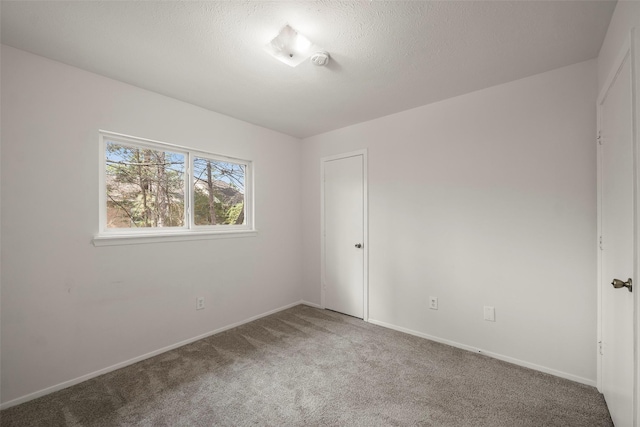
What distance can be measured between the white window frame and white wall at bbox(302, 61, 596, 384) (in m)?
1.54

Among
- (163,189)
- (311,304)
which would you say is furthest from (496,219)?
(163,189)

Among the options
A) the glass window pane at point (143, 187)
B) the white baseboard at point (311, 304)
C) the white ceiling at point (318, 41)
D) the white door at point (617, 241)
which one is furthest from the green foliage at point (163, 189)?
the white door at point (617, 241)

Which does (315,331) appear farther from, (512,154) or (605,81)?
(605,81)

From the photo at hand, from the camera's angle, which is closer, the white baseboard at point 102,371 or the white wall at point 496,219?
the white baseboard at point 102,371

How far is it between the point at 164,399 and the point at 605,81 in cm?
361

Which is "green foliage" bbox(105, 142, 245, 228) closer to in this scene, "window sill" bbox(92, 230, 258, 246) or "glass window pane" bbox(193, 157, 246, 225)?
"glass window pane" bbox(193, 157, 246, 225)

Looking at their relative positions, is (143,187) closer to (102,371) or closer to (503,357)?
(102,371)

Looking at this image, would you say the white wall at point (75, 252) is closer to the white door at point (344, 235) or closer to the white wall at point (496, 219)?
the white door at point (344, 235)

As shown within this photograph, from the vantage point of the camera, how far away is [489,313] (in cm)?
246

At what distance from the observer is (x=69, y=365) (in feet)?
6.75

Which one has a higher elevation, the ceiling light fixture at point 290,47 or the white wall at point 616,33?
the ceiling light fixture at point 290,47

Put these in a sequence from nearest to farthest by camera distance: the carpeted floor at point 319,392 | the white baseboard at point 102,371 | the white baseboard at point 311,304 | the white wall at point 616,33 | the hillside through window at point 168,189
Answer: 1. the white wall at point 616,33
2. the carpeted floor at point 319,392
3. the white baseboard at point 102,371
4. the hillside through window at point 168,189
5. the white baseboard at point 311,304

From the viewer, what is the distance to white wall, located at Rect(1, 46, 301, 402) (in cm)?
187

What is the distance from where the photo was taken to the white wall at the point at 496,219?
6.82ft
